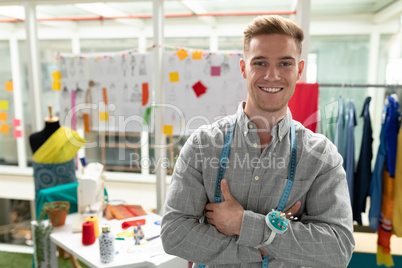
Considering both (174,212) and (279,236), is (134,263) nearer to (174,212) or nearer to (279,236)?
(174,212)

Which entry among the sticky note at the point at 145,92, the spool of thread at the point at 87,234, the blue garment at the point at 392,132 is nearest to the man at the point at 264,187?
the spool of thread at the point at 87,234

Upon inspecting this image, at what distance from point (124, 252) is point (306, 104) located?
154 cm

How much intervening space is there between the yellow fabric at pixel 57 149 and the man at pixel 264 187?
1.51m

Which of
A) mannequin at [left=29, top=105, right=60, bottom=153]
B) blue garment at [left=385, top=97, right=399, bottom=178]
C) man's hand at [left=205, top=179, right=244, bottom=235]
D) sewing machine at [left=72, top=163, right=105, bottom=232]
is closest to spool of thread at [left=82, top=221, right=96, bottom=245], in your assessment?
sewing machine at [left=72, top=163, right=105, bottom=232]

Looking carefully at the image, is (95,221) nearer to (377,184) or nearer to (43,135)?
(43,135)

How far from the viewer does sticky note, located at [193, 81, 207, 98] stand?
250 cm

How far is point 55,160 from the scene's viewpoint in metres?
2.38

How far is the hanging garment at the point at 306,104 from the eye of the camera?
2.18 m

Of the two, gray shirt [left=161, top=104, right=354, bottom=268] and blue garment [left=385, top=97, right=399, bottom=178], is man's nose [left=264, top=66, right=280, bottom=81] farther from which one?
blue garment [left=385, top=97, right=399, bottom=178]

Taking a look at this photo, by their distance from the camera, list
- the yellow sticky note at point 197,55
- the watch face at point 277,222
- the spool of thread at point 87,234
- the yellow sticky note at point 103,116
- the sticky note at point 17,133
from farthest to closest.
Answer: the sticky note at point 17,133
the yellow sticky note at point 103,116
the yellow sticky note at point 197,55
the spool of thread at point 87,234
the watch face at point 277,222

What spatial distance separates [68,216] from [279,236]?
1748 millimetres

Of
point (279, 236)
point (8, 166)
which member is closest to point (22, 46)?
point (8, 166)

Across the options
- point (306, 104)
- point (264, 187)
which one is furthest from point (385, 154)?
point (264, 187)

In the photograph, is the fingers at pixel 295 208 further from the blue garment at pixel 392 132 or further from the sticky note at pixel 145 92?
the sticky note at pixel 145 92
